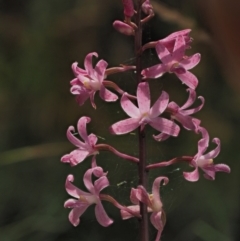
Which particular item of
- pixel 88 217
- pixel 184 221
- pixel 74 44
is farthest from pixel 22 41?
pixel 184 221

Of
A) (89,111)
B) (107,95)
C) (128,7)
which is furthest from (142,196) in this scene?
(89,111)

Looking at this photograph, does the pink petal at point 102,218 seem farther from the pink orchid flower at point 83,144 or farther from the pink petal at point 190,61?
the pink petal at point 190,61

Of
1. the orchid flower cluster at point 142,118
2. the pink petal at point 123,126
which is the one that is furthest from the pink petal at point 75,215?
the pink petal at point 123,126

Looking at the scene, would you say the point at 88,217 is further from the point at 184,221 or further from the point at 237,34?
the point at 237,34

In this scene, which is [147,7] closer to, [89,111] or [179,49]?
[179,49]

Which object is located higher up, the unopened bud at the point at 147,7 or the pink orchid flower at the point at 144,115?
the unopened bud at the point at 147,7

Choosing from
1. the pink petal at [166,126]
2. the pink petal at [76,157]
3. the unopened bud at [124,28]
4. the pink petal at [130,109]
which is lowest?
the pink petal at [76,157]
